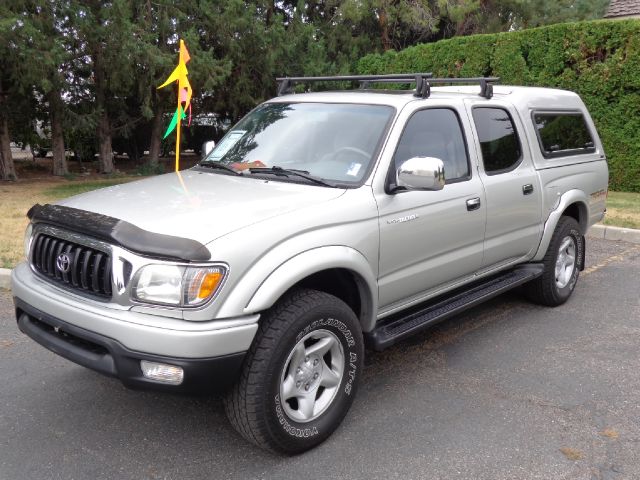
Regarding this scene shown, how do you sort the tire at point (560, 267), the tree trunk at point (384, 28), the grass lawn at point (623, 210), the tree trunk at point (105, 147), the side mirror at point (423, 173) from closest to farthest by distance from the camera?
the side mirror at point (423, 173)
the tire at point (560, 267)
the grass lawn at point (623, 210)
the tree trunk at point (105, 147)
the tree trunk at point (384, 28)

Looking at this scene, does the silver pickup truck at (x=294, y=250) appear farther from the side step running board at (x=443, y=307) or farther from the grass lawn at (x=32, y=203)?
the grass lawn at (x=32, y=203)

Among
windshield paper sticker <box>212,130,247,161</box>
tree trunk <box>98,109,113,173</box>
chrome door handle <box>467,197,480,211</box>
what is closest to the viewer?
chrome door handle <box>467,197,480,211</box>

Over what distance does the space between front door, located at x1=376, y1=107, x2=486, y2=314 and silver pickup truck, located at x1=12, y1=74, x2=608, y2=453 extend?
0.01m

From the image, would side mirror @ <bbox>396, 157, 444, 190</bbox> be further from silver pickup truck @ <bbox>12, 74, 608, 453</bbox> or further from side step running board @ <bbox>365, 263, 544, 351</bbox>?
side step running board @ <bbox>365, 263, 544, 351</bbox>

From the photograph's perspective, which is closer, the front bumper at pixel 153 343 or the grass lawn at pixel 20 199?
the front bumper at pixel 153 343

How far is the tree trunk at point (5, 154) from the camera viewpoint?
1462 cm

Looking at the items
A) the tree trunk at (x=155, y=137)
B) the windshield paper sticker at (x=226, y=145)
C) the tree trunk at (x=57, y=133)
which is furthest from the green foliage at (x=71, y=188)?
the windshield paper sticker at (x=226, y=145)

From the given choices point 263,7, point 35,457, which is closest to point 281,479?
point 35,457

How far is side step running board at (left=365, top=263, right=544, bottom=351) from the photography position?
368 cm

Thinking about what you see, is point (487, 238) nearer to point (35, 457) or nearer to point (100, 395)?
point (100, 395)

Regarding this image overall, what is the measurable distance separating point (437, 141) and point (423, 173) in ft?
2.83

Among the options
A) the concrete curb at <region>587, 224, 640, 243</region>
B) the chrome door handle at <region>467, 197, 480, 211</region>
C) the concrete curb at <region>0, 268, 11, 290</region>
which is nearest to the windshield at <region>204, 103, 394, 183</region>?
the chrome door handle at <region>467, 197, 480, 211</region>

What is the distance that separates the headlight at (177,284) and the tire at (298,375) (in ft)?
1.22

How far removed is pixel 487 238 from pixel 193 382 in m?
2.59
